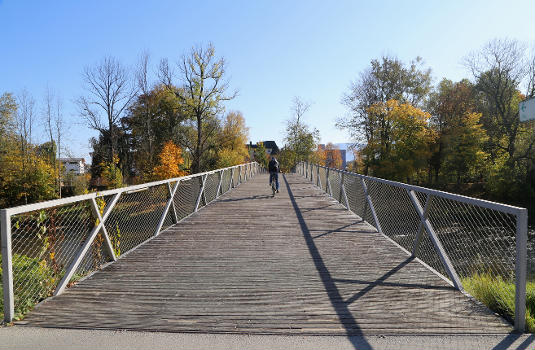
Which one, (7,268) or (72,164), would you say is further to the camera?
(72,164)

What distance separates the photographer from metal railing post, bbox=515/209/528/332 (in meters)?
2.72

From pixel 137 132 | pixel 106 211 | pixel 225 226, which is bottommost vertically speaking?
pixel 225 226

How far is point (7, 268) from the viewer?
2971 millimetres

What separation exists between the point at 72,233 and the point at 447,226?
238 inches

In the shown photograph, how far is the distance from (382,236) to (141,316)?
437 cm

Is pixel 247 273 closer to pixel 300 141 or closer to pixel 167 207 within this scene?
pixel 167 207

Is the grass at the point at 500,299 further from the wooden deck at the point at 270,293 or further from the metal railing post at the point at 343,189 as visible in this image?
the metal railing post at the point at 343,189

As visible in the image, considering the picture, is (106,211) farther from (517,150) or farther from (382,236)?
(517,150)

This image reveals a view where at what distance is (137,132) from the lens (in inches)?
1740

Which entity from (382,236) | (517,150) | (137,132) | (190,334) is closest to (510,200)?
(517,150)

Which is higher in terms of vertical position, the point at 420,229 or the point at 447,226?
the point at 420,229

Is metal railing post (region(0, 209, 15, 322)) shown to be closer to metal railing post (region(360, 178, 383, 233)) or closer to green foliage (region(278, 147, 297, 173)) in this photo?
metal railing post (region(360, 178, 383, 233))

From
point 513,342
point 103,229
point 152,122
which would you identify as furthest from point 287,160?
point 513,342

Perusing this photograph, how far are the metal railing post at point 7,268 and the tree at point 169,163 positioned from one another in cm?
3143
